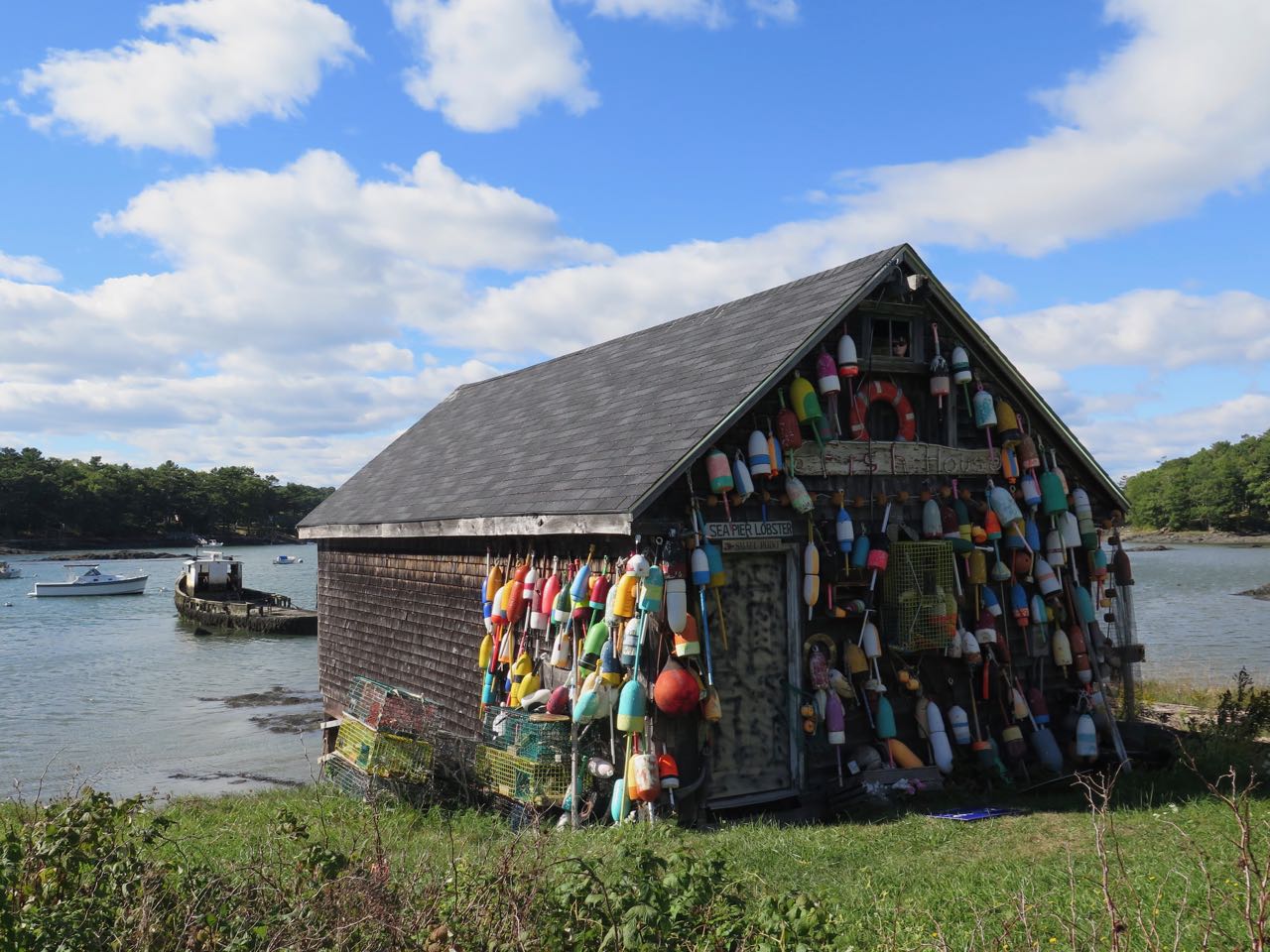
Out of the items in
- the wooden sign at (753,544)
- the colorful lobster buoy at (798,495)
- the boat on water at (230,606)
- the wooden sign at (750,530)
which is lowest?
the boat on water at (230,606)

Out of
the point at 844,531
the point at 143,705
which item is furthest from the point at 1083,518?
the point at 143,705

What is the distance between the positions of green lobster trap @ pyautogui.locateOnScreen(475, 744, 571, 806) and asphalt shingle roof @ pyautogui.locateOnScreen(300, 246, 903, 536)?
8.42 feet

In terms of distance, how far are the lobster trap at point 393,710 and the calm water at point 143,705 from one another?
1024 mm

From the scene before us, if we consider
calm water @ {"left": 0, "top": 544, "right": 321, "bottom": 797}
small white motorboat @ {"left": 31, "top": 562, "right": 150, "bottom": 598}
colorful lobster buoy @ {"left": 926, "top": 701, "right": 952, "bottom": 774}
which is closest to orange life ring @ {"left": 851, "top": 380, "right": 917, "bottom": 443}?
colorful lobster buoy @ {"left": 926, "top": 701, "right": 952, "bottom": 774}

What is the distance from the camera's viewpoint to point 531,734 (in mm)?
10438

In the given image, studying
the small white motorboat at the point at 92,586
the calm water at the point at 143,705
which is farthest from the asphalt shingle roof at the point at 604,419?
the small white motorboat at the point at 92,586

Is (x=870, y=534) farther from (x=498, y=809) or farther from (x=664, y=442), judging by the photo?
(x=498, y=809)

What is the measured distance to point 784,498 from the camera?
33.6 ft

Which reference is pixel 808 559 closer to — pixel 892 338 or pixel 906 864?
pixel 892 338

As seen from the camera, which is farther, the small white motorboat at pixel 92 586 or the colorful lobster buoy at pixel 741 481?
the small white motorboat at pixel 92 586

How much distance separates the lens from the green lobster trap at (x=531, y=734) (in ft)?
33.5

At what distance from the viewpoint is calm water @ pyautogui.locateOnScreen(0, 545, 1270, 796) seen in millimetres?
18062

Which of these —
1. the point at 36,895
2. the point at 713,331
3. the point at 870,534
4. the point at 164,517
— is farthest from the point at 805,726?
the point at 164,517

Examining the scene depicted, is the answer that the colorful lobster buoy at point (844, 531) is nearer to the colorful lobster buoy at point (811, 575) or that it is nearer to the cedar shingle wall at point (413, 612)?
the colorful lobster buoy at point (811, 575)
